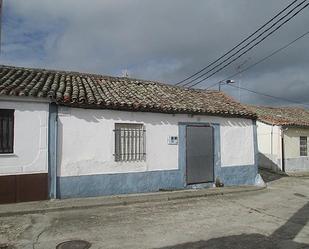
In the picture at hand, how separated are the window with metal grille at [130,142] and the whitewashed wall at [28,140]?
8.08 ft

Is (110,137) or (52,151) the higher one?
(110,137)

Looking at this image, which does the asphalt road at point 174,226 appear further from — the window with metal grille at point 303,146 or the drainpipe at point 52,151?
the window with metal grille at point 303,146

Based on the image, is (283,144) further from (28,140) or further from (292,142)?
(28,140)

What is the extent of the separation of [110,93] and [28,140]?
3.57 m

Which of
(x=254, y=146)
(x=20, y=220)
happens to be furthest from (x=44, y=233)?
(x=254, y=146)

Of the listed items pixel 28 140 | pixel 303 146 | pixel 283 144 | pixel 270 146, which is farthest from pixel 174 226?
pixel 303 146

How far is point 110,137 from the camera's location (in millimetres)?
12734

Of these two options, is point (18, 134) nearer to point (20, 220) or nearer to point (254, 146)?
point (20, 220)

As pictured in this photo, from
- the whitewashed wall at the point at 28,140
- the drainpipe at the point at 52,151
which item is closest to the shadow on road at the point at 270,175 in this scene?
the drainpipe at the point at 52,151

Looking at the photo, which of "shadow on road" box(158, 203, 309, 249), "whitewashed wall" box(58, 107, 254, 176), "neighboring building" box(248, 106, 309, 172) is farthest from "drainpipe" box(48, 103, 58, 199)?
"neighboring building" box(248, 106, 309, 172)

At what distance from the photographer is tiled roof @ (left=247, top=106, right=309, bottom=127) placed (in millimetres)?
23513

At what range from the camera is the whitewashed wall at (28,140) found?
1105 cm

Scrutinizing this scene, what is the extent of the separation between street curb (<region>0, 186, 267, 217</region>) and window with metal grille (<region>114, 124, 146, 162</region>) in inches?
52.0

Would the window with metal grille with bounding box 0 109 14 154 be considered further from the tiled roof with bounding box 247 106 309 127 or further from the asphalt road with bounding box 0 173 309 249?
the tiled roof with bounding box 247 106 309 127
